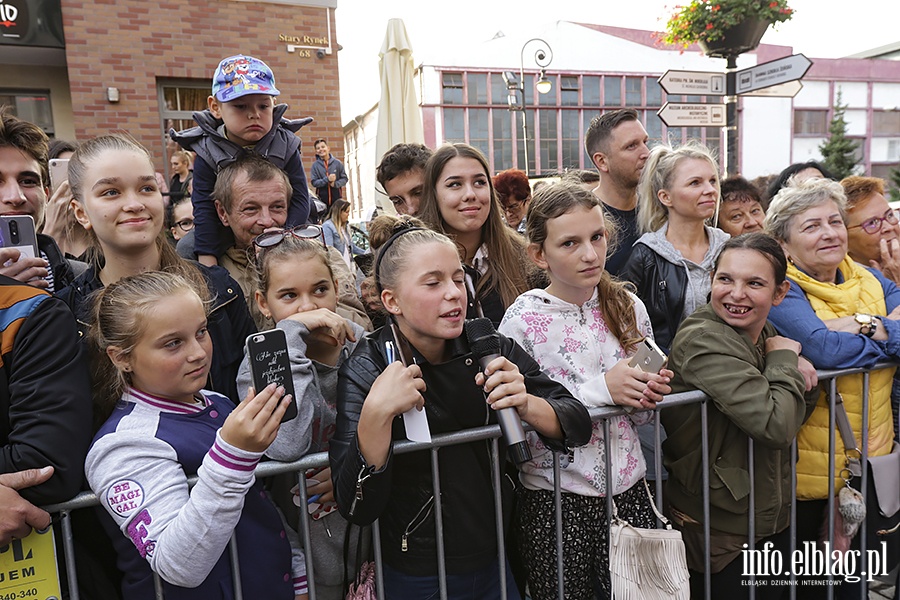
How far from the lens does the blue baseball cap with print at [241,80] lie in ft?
9.82

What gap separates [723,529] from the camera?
90.4 inches

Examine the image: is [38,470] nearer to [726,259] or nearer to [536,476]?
[536,476]

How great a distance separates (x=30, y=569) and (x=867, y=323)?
10.5 ft

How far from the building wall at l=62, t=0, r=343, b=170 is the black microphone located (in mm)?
8003

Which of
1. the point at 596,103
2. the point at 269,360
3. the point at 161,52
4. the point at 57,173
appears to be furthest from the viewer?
the point at 596,103

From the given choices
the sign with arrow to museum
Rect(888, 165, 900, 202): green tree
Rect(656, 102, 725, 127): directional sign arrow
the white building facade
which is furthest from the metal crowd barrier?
Rect(888, 165, 900, 202): green tree

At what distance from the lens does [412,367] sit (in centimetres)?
169

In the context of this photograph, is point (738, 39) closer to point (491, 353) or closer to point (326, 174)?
point (326, 174)

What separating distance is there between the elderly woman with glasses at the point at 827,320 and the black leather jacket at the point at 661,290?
16.6 inches

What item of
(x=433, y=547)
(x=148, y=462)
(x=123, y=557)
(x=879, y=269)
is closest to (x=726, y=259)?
(x=879, y=269)

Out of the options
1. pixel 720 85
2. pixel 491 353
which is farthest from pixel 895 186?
pixel 491 353

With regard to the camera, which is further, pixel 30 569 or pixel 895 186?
pixel 895 186

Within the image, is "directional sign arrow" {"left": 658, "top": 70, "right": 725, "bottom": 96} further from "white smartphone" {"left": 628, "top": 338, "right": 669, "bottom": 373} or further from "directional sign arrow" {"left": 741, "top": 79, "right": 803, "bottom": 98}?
"white smartphone" {"left": 628, "top": 338, "right": 669, "bottom": 373}

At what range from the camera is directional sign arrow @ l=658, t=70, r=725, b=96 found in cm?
642
